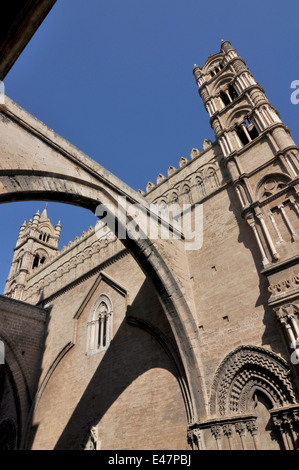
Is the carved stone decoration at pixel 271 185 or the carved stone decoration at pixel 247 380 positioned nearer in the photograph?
the carved stone decoration at pixel 247 380

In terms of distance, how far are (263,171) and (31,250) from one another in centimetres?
1758

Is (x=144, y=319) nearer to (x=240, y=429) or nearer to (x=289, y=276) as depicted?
(x=240, y=429)

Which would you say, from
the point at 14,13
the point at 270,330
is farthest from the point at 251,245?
the point at 14,13

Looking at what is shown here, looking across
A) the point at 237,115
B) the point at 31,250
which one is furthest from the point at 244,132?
the point at 31,250

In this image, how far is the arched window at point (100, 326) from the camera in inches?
428

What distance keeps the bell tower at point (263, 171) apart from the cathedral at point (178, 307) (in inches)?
1.5

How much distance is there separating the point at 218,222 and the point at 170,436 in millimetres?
5801

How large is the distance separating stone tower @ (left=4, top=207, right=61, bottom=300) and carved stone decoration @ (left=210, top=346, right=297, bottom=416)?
14608mm

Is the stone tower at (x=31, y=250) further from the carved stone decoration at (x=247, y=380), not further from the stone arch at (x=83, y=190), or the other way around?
the carved stone decoration at (x=247, y=380)

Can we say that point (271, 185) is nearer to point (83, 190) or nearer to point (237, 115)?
point (237, 115)

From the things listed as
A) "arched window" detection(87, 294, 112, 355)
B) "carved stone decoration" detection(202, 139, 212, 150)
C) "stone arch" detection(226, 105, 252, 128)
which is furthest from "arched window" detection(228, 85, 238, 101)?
"arched window" detection(87, 294, 112, 355)

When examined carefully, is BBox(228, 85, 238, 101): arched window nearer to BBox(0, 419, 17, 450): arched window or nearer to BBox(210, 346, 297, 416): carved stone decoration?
BBox(210, 346, 297, 416): carved stone decoration

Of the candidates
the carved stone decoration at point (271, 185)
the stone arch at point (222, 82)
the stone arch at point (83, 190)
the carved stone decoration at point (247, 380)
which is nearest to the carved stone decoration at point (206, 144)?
the stone arch at point (222, 82)

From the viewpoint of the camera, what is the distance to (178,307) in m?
8.26
